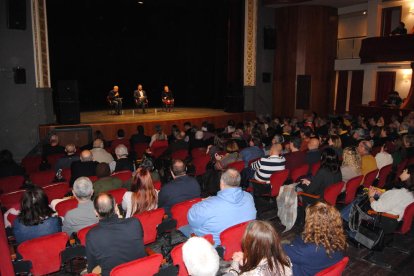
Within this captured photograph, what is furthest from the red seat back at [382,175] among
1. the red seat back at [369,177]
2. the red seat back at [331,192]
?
the red seat back at [331,192]

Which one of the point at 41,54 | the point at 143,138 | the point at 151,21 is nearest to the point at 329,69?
the point at 151,21

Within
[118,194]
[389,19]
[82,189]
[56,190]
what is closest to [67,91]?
[56,190]

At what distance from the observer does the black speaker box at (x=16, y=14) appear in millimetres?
9297

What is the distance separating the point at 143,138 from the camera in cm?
858

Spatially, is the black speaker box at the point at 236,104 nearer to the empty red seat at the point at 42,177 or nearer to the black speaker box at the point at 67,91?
the black speaker box at the point at 67,91

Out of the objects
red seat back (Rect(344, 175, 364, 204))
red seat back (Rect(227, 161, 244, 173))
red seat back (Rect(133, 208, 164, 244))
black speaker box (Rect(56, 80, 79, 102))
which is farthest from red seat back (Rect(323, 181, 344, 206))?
black speaker box (Rect(56, 80, 79, 102))

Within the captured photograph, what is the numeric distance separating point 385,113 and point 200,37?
27.5 ft

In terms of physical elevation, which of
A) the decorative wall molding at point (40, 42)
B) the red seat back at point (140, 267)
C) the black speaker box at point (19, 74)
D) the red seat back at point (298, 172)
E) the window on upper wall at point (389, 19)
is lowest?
the red seat back at point (298, 172)

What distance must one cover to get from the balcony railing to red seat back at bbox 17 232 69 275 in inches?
665

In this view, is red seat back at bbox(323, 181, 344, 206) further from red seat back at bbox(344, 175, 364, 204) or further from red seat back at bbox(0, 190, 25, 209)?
red seat back at bbox(0, 190, 25, 209)

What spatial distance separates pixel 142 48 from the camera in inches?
672

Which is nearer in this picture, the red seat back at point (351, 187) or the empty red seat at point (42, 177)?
the red seat back at point (351, 187)

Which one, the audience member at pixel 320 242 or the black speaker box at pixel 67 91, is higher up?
the black speaker box at pixel 67 91

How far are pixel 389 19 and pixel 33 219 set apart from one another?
1655cm
